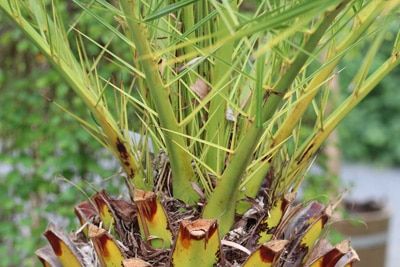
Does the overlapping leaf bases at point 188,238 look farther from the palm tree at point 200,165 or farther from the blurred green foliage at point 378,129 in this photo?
the blurred green foliage at point 378,129

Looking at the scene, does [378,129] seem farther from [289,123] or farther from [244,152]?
[244,152]

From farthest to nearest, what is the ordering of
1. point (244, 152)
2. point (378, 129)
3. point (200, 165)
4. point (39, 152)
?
point (378, 129) < point (39, 152) < point (200, 165) < point (244, 152)

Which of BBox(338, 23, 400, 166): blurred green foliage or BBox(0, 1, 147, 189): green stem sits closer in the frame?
BBox(0, 1, 147, 189): green stem

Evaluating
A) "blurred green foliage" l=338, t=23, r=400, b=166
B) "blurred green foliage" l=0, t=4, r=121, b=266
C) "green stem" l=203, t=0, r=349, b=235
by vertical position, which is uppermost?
"green stem" l=203, t=0, r=349, b=235

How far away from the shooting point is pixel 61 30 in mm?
1354

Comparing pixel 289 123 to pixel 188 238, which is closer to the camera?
pixel 188 238

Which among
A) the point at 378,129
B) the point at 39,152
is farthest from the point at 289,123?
the point at 378,129

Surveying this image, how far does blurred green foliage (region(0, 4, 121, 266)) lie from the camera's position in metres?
2.94

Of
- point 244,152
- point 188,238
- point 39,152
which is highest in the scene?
point 244,152

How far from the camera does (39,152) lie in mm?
3059

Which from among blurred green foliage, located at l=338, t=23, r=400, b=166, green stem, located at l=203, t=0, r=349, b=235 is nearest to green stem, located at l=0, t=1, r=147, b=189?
green stem, located at l=203, t=0, r=349, b=235

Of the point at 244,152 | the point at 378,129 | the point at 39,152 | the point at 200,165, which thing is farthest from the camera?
the point at 378,129

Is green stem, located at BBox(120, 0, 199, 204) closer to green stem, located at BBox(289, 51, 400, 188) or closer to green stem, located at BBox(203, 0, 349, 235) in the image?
green stem, located at BBox(203, 0, 349, 235)

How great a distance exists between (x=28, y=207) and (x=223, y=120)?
2.41 metres
